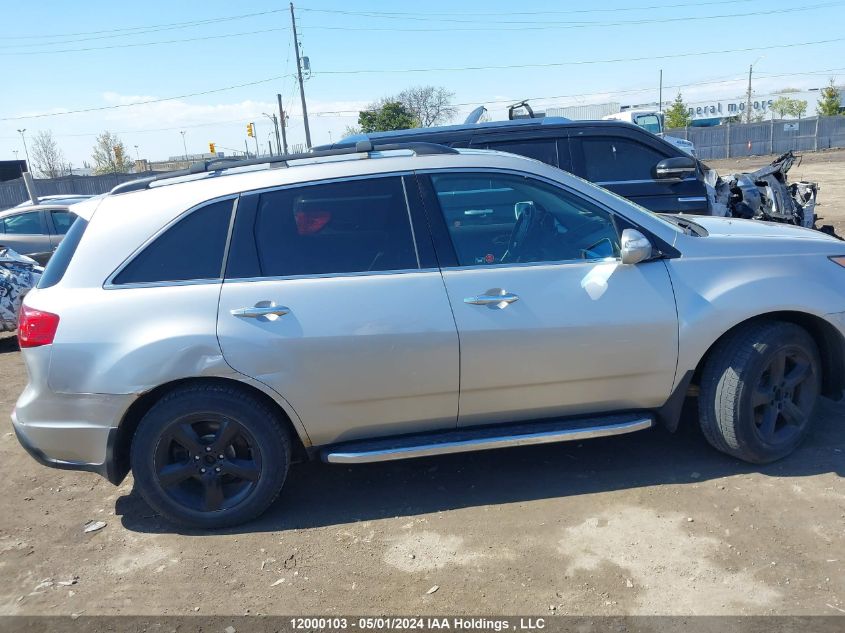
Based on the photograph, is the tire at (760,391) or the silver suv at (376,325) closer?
the silver suv at (376,325)

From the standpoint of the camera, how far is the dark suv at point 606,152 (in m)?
6.61

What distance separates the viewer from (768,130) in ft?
148

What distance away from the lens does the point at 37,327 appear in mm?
3398

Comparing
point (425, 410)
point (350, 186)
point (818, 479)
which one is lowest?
point (818, 479)

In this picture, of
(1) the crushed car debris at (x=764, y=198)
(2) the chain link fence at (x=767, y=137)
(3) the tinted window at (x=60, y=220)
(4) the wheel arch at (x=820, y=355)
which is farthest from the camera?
(2) the chain link fence at (x=767, y=137)

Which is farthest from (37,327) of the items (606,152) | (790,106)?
(790,106)

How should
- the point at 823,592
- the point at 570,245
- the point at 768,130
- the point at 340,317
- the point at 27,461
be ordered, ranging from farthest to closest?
the point at 768,130 < the point at 27,461 < the point at 570,245 < the point at 340,317 < the point at 823,592

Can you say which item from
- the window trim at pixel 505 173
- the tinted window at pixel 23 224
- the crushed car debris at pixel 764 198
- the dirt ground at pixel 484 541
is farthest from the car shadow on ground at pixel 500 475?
the tinted window at pixel 23 224

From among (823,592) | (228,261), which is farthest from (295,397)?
(823,592)

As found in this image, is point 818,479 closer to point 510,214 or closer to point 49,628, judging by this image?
point 510,214

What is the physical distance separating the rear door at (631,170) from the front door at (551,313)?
3.04 meters

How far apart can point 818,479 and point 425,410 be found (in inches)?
87.2

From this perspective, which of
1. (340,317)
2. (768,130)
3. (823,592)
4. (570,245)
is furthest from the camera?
(768,130)

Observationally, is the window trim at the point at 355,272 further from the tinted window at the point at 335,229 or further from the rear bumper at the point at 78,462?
the rear bumper at the point at 78,462
